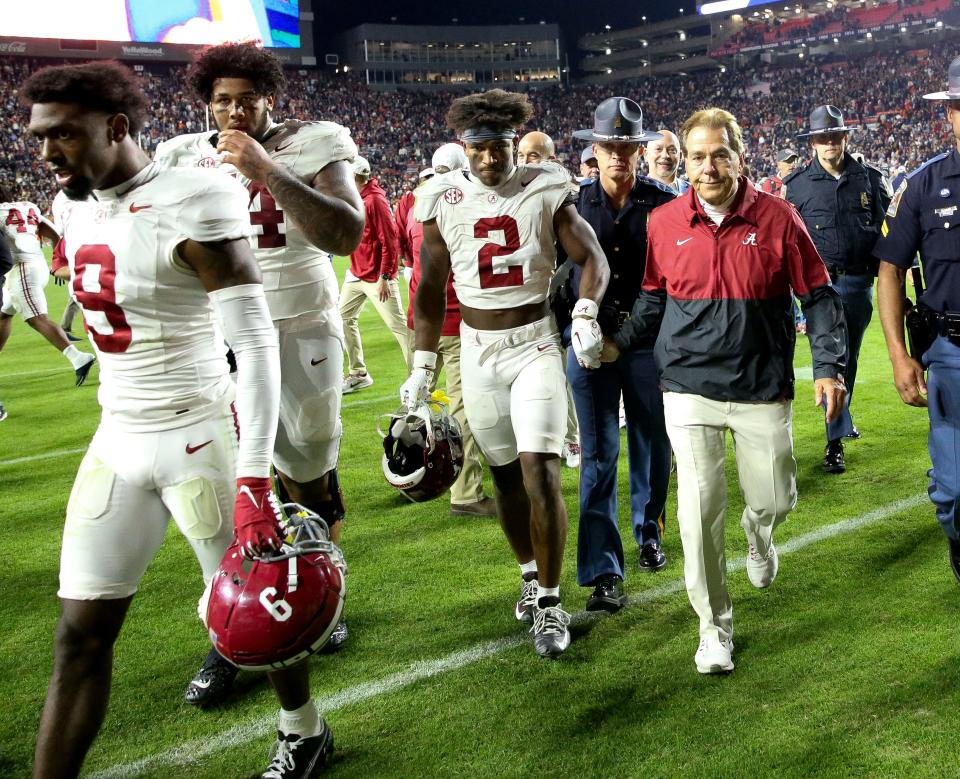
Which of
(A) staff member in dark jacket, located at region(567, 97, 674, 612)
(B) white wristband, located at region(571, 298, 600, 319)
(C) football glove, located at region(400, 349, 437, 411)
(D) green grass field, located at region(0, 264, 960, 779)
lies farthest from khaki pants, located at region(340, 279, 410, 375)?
(B) white wristband, located at region(571, 298, 600, 319)

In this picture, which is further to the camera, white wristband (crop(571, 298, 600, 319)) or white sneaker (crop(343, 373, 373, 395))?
white sneaker (crop(343, 373, 373, 395))

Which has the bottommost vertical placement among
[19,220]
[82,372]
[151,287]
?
[82,372]

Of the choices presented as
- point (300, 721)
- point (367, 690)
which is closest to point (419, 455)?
point (367, 690)

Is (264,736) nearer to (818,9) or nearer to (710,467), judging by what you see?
(710,467)

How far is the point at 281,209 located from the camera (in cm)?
386

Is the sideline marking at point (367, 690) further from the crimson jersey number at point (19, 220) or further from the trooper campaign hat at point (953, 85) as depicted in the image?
the crimson jersey number at point (19, 220)

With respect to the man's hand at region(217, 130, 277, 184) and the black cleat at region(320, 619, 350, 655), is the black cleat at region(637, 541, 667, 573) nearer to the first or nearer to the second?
the black cleat at region(320, 619, 350, 655)

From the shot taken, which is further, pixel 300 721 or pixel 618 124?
pixel 618 124

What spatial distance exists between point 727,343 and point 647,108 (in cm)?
5270

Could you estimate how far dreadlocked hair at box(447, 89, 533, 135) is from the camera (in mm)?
3959

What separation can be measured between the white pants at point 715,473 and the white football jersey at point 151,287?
176 centimetres

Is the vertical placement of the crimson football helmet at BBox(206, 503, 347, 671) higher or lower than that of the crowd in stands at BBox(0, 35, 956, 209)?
lower

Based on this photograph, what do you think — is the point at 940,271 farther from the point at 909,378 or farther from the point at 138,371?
the point at 138,371

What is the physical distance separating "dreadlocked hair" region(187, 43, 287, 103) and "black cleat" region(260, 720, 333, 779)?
2299 millimetres
